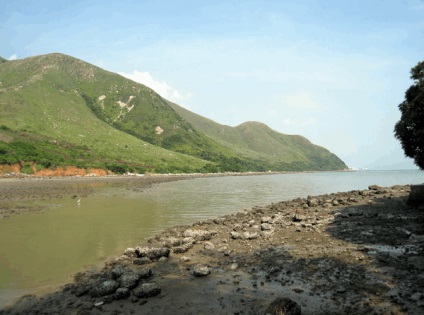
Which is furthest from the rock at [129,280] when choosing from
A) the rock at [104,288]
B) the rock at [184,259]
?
the rock at [184,259]

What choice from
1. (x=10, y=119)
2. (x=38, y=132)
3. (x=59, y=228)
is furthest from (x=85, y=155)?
(x=59, y=228)

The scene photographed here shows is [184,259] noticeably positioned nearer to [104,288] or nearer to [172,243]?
[172,243]

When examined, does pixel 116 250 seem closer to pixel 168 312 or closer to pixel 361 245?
pixel 168 312

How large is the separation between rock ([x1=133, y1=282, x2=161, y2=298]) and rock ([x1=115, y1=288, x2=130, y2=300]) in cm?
31

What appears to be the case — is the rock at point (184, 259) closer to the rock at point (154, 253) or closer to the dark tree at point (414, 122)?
the rock at point (154, 253)

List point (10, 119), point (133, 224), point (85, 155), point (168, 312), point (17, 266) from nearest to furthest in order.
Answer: point (168, 312)
point (17, 266)
point (133, 224)
point (85, 155)
point (10, 119)

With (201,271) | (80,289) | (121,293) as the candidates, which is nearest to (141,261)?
(80,289)

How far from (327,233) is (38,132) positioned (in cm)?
14304

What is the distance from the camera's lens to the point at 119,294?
11.6 meters

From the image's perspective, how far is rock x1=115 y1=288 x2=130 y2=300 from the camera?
11.6 metres

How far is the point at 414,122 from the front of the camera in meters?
25.5

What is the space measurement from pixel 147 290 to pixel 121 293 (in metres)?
1.02

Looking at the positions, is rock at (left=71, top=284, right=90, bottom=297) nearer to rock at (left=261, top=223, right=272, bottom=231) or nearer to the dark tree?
rock at (left=261, top=223, right=272, bottom=231)

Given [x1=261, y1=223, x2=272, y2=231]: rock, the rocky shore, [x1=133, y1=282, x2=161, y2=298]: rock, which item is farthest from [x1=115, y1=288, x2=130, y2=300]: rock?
[x1=261, y1=223, x2=272, y2=231]: rock
